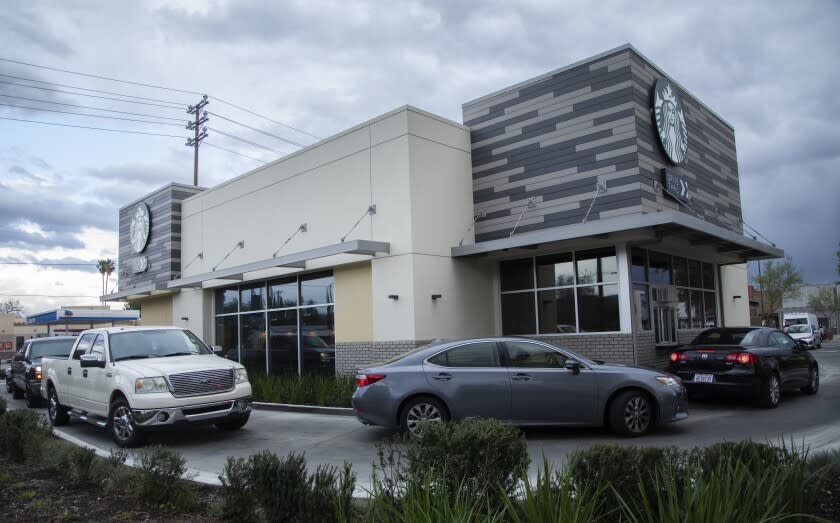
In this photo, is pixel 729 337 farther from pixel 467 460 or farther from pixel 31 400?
pixel 31 400


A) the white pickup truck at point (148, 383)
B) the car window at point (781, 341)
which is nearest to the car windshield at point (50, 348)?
the white pickup truck at point (148, 383)

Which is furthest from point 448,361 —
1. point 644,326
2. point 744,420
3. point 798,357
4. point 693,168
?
point 693,168

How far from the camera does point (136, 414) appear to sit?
367 inches

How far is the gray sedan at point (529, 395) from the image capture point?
9375 millimetres

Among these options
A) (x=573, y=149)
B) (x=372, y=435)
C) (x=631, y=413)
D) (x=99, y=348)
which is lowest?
(x=372, y=435)

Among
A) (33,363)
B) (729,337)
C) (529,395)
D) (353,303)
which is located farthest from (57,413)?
(729,337)

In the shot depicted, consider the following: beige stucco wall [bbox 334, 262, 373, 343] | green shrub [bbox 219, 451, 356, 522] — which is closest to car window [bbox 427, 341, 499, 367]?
green shrub [bbox 219, 451, 356, 522]

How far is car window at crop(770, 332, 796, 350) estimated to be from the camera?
12906 mm

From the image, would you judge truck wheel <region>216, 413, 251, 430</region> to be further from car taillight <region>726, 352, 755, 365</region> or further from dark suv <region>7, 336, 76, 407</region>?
car taillight <region>726, 352, 755, 365</region>

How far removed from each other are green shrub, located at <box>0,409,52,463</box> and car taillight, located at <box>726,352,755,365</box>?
11.1 meters

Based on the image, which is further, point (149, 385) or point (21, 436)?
point (149, 385)

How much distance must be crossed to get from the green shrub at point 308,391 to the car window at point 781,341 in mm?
8491

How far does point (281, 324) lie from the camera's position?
19578 millimetres

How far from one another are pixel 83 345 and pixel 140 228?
16.3m
